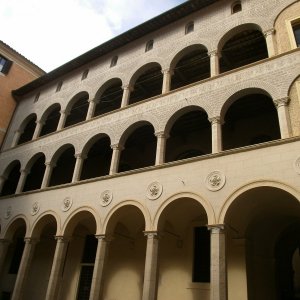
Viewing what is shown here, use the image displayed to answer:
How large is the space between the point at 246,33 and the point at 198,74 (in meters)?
3.12

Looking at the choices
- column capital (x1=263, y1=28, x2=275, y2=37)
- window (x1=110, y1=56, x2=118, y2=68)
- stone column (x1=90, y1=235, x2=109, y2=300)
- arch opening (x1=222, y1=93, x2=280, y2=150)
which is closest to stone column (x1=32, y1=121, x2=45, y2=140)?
window (x1=110, y1=56, x2=118, y2=68)

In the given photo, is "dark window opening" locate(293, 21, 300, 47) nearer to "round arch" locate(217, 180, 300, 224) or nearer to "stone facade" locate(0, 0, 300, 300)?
"stone facade" locate(0, 0, 300, 300)

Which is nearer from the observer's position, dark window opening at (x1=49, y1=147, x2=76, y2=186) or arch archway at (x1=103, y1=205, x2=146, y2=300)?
arch archway at (x1=103, y1=205, x2=146, y2=300)

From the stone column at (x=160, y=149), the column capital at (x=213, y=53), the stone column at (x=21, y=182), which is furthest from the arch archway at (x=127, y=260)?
the column capital at (x=213, y=53)

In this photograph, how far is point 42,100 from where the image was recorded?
20.0m

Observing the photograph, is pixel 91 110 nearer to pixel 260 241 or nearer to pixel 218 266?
pixel 260 241

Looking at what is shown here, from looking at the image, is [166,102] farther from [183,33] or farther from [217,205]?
[217,205]

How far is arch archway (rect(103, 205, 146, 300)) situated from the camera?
1366 centimetres

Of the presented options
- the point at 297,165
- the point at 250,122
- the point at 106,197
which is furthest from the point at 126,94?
the point at 297,165

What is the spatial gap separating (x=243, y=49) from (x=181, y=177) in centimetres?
693

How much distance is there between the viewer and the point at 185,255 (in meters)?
12.9

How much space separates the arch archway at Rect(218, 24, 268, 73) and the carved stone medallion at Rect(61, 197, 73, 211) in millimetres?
8881

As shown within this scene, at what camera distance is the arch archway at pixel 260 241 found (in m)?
9.92

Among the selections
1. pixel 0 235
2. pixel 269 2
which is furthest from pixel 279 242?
pixel 0 235
